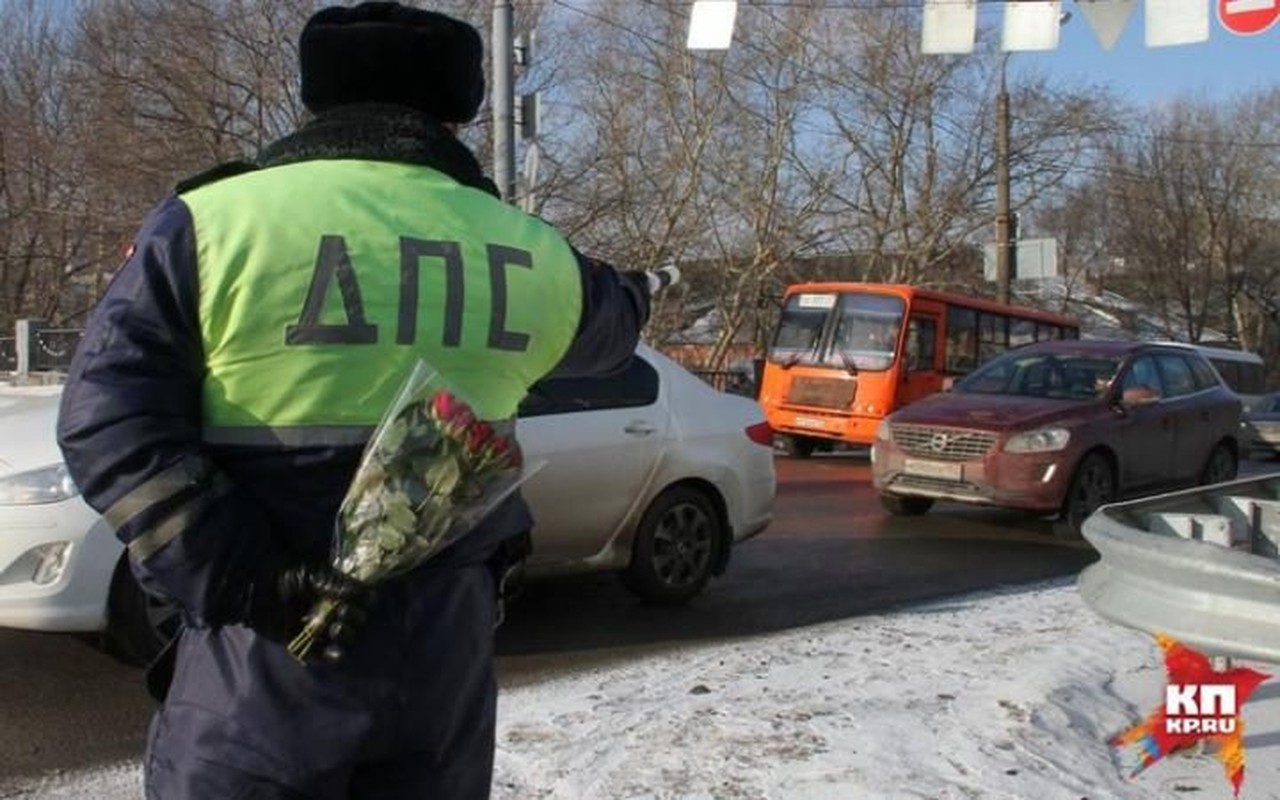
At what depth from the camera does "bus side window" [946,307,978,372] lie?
19.4 m

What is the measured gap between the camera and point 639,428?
22.6 ft

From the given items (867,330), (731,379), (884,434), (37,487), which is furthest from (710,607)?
(731,379)

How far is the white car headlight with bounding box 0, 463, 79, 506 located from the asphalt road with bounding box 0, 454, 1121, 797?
0.83 metres

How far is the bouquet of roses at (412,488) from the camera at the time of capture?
1767 mm

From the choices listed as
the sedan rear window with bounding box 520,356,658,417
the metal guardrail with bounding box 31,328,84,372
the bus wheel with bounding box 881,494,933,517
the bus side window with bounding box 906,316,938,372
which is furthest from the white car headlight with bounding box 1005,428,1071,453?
the metal guardrail with bounding box 31,328,84,372

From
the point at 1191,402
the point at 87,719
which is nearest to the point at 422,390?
the point at 87,719

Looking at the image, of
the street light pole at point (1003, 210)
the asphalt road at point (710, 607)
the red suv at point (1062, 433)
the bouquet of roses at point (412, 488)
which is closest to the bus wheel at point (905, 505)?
the red suv at point (1062, 433)

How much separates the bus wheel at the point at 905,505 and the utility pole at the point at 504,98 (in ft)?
18.6

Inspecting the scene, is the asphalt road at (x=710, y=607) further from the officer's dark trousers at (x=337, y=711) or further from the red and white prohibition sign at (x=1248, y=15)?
the red and white prohibition sign at (x=1248, y=15)

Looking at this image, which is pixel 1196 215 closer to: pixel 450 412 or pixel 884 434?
pixel 884 434

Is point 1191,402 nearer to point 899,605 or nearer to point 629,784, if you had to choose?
point 899,605

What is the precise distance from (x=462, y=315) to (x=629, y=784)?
2.40 m

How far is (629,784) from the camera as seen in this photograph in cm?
393

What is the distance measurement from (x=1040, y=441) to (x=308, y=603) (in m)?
9.00
